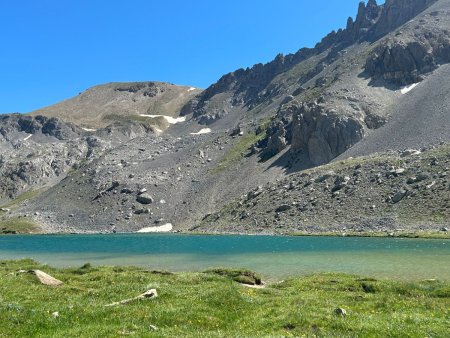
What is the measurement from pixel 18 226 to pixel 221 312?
586 feet

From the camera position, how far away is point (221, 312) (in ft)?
70.1

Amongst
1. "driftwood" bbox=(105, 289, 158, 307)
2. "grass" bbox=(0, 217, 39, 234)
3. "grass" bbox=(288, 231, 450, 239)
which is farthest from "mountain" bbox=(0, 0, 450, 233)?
"driftwood" bbox=(105, 289, 158, 307)

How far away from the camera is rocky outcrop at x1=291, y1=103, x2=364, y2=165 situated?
167250 millimetres

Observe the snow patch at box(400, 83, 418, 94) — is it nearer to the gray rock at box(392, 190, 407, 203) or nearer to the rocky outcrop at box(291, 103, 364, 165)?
the rocky outcrop at box(291, 103, 364, 165)

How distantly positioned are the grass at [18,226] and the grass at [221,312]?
513ft

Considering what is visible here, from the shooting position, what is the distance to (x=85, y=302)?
74.8 feet

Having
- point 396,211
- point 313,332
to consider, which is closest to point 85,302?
point 313,332

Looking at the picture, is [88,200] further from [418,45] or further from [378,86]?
[418,45]

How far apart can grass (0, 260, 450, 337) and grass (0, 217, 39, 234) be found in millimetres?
156427

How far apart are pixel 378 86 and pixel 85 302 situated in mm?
194528

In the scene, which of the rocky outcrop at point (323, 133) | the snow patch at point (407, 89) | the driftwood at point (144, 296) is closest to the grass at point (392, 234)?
the rocky outcrop at point (323, 133)

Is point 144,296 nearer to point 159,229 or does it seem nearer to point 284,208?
point 284,208

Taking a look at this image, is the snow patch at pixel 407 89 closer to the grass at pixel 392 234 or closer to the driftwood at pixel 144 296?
the grass at pixel 392 234

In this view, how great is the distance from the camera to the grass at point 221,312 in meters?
17.2
